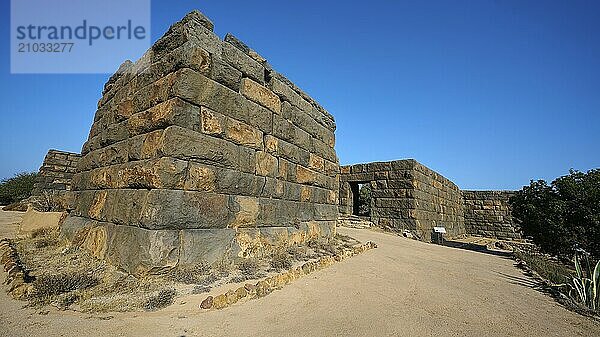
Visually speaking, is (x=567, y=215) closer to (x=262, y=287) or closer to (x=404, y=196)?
(x=404, y=196)

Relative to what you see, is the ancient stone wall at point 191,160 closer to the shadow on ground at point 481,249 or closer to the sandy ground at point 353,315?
the sandy ground at point 353,315

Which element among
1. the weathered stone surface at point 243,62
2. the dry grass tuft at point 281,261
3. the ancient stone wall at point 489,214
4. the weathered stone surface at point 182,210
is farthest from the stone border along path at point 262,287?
the ancient stone wall at point 489,214

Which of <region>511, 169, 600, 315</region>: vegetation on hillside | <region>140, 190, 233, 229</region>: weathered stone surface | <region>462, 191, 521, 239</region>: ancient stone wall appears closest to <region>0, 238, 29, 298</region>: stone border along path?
<region>140, 190, 233, 229</region>: weathered stone surface

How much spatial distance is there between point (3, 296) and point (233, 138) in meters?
2.93

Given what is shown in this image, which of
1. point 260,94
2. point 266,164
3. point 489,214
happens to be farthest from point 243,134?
point 489,214

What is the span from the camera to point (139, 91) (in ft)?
15.2

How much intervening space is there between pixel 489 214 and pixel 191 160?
19.7 metres

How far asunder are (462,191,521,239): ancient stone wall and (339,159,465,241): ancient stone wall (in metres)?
5.78

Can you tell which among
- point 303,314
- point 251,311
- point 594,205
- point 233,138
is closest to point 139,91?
point 233,138

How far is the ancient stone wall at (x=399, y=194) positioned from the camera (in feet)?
39.7

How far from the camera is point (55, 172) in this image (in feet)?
38.2

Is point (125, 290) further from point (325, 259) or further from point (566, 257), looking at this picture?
point (566, 257)

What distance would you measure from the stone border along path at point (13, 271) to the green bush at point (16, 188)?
16419 millimetres

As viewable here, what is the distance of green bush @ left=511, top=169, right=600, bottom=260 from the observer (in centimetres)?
746
